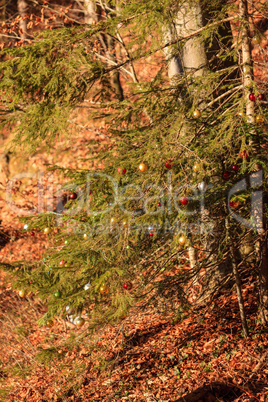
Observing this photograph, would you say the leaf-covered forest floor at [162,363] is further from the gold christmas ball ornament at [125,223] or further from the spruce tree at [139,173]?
the gold christmas ball ornament at [125,223]

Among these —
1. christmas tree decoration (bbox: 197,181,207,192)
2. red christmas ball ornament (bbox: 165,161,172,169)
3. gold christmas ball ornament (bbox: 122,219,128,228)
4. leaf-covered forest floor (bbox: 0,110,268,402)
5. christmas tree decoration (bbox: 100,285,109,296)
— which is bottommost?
leaf-covered forest floor (bbox: 0,110,268,402)

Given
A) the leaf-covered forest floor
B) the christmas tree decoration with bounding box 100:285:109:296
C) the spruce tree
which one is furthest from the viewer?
the leaf-covered forest floor

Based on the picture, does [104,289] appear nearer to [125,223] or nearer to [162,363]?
[125,223]

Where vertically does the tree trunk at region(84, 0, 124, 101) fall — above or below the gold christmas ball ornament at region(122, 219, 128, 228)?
above

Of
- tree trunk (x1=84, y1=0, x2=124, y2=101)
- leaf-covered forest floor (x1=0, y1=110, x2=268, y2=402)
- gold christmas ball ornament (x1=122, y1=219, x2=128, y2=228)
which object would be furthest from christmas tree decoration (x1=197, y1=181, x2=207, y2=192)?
tree trunk (x1=84, y1=0, x2=124, y2=101)

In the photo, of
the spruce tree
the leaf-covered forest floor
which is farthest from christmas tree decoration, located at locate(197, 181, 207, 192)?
the leaf-covered forest floor

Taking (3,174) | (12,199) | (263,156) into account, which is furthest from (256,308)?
A: (3,174)

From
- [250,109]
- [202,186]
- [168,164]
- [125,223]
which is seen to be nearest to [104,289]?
[125,223]

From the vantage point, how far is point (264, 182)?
363cm

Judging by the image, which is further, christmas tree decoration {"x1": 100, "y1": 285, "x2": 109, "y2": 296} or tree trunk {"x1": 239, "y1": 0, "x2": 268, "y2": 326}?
tree trunk {"x1": 239, "y1": 0, "x2": 268, "y2": 326}

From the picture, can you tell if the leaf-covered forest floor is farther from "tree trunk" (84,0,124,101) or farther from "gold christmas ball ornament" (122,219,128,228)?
"tree trunk" (84,0,124,101)

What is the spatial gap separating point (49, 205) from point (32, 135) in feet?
18.9

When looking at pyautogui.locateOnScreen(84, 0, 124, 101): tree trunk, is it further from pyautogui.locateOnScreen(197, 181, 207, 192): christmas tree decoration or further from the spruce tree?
pyautogui.locateOnScreen(197, 181, 207, 192): christmas tree decoration

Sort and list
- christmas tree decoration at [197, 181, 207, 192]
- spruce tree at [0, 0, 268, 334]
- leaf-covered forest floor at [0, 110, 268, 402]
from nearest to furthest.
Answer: spruce tree at [0, 0, 268, 334] < christmas tree decoration at [197, 181, 207, 192] < leaf-covered forest floor at [0, 110, 268, 402]
